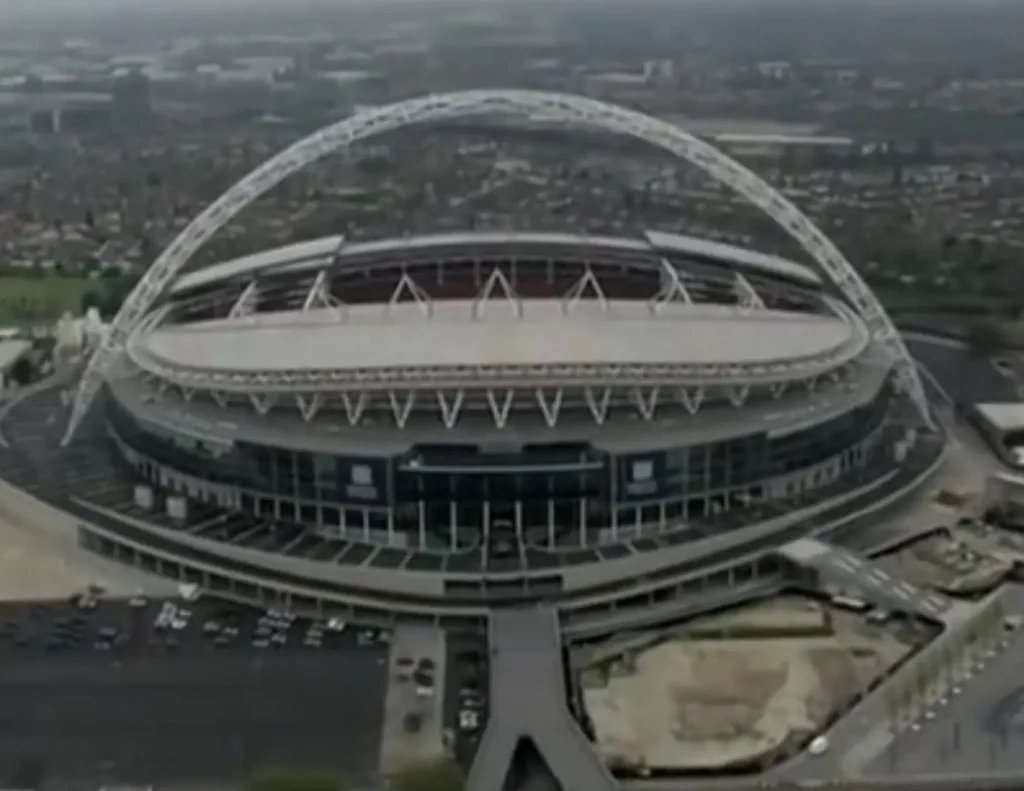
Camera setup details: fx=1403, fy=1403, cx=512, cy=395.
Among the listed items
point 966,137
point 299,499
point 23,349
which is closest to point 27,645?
point 299,499

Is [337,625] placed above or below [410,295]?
below

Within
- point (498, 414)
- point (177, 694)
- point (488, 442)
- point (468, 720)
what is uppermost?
point (498, 414)

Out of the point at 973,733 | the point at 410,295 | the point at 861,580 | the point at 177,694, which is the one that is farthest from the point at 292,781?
the point at 410,295

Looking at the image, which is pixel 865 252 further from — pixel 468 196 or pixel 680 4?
pixel 680 4

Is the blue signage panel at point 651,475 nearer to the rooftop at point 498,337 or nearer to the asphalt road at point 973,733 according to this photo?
the rooftop at point 498,337

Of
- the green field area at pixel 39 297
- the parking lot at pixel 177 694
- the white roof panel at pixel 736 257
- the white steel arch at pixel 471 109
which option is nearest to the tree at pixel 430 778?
the parking lot at pixel 177 694

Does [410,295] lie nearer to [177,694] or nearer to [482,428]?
[482,428]

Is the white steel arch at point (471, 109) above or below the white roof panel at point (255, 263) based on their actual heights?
above
